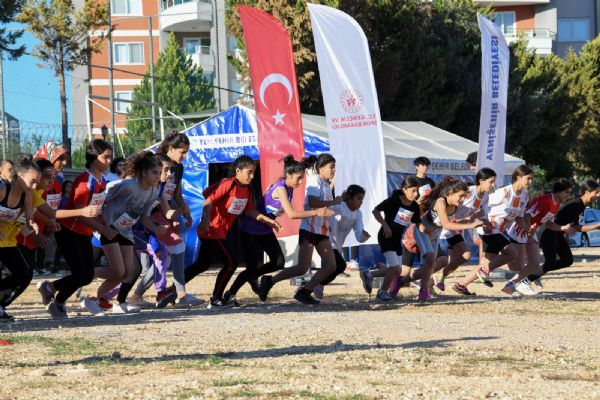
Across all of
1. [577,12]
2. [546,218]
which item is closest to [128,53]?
[577,12]

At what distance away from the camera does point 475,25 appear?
136ft

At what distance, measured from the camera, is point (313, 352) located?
8.23 metres

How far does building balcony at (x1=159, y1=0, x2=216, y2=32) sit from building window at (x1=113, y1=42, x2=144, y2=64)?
7.67 feet

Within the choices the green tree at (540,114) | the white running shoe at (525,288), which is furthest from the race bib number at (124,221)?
the green tree at (540,114)

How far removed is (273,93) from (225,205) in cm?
444

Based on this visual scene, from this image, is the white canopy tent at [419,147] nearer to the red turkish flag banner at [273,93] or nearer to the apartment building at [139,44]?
the red turkish flag banner at [273,93]

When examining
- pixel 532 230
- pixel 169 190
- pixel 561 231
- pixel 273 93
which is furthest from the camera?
pixel 273 93

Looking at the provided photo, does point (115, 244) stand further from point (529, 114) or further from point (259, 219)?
point (529, 114)

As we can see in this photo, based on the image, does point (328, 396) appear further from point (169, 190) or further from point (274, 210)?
point (274, 210)

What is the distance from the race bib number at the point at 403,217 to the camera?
45.0 feet

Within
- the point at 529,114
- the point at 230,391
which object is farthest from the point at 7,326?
the point at 529,114

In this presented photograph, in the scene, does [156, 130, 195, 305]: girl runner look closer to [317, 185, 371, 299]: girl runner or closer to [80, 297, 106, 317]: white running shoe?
[80, 297, 106, 317]: white running shoe

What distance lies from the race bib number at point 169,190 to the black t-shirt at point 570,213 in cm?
504

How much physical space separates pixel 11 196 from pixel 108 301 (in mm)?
2178
